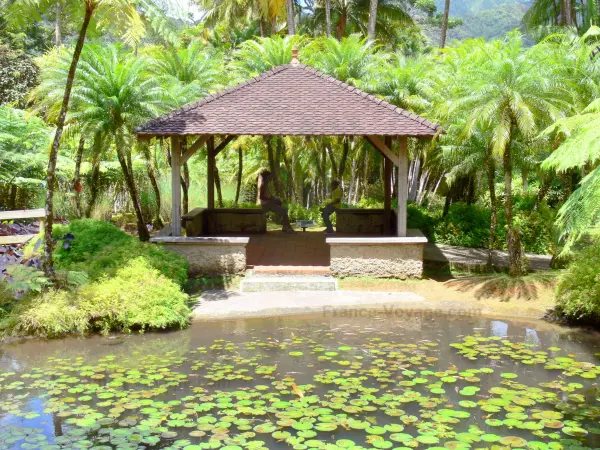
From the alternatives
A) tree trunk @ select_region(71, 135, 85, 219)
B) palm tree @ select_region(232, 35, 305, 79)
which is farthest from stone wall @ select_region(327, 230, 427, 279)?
palm tree @ select_region(232, 35, 305, 79)

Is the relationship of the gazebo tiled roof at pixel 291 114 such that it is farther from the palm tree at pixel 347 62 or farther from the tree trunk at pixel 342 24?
the tree trunk at pixel 342 24

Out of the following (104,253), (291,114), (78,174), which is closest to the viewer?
(104,253)

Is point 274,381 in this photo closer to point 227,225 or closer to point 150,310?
point 150,310

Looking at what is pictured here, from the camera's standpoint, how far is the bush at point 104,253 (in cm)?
1145

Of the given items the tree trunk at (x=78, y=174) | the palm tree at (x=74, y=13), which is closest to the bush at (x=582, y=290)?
the palm tree at (x=74, y=13)

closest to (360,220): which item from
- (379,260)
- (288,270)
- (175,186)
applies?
(379,260)

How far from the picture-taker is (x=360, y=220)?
17.1 metres

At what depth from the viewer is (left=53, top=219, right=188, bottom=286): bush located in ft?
37.6

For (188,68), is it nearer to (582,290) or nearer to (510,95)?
(510,95)

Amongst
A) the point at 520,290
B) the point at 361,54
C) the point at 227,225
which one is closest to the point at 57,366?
the point at 520,290

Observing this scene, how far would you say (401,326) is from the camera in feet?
35.6

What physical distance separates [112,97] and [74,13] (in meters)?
3.19

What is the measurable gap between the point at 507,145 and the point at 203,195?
13.0 m

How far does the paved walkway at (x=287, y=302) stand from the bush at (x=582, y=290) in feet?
7.67
